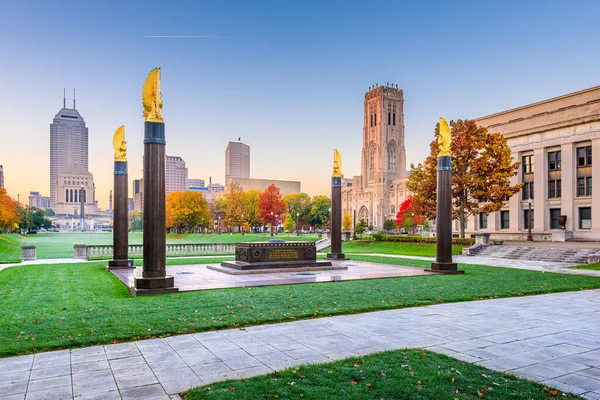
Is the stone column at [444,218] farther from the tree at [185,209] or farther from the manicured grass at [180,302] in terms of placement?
the tree at [185,209]

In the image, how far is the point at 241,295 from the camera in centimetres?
1277

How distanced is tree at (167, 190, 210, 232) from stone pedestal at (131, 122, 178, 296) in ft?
222

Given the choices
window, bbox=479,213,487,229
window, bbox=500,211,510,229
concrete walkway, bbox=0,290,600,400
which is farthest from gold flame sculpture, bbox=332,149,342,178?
window, bbox=479,213,487,229

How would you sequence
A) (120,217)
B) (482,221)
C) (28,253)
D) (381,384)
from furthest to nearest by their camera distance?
(482,221)
(28,253)
(120,217)
(381,384)

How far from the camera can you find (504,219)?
48.3 metres

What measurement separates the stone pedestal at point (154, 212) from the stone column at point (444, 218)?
39.3 ft

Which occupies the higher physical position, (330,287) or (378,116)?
(378,116)

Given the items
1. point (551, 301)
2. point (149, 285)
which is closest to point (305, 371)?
point (149, 285)

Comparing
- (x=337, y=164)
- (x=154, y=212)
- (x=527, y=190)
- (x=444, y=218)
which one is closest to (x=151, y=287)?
(x=154, y=212)

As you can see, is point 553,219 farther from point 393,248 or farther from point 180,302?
point 180,302

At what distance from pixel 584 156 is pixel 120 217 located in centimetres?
4082

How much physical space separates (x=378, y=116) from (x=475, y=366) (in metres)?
159

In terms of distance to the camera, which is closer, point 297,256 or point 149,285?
point 149,285

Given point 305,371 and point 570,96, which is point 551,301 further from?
point 570,96
